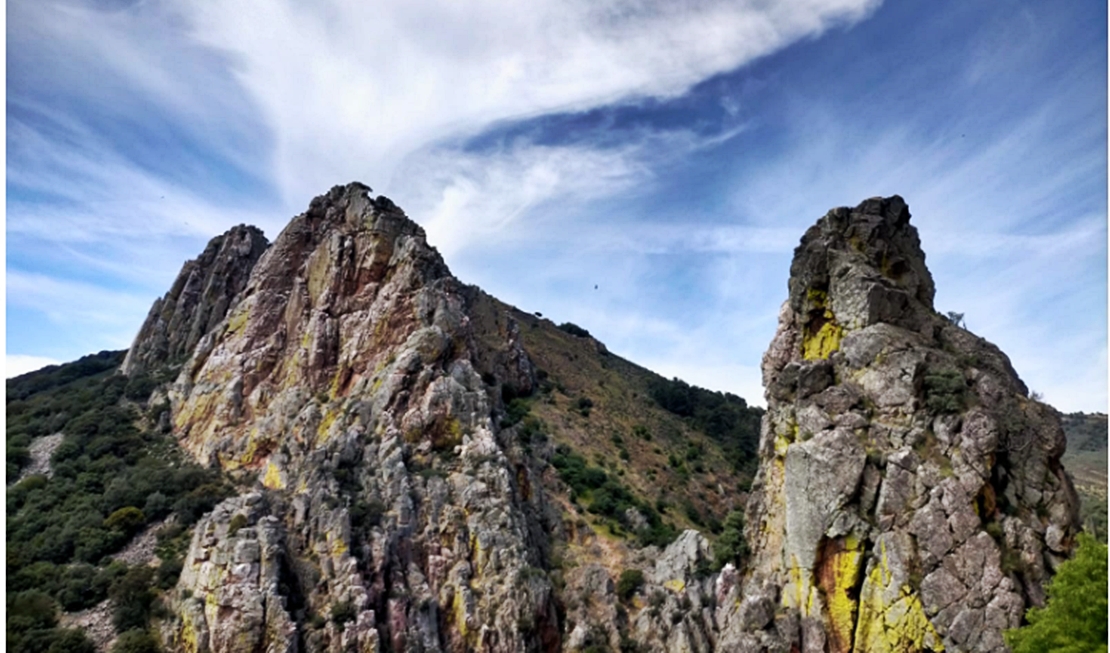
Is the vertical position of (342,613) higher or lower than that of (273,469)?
lower

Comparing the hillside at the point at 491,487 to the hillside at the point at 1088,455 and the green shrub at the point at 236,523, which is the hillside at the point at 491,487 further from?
the hillside at the point at 1088,455

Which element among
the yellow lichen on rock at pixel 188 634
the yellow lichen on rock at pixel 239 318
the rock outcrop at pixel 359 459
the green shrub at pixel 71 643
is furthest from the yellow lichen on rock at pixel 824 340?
the yellow lichen on rock at pixel 239 318

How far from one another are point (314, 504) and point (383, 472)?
5.75m

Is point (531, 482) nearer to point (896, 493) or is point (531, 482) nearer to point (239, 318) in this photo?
point (896, 493)

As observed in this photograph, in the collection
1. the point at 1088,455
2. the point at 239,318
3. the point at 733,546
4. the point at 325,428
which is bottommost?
the point at 733,546

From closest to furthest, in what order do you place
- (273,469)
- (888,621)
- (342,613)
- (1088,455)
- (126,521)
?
(888,621)
(342,613)
(126,521)
(273,469)
(1088,455)

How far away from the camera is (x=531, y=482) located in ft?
187

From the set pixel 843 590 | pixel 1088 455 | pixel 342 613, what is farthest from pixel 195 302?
pixel 1088 455

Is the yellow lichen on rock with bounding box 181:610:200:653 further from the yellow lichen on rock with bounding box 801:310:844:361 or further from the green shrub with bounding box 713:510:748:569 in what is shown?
the yellow lichen on rock with bounding box 801:310:844:361

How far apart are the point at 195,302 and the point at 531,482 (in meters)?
59.7

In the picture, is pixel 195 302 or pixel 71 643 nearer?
pixel 71 643

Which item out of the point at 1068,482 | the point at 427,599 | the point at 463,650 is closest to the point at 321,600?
the point at 427,599

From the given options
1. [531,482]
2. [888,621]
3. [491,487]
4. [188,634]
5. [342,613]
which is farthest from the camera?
[531,482]

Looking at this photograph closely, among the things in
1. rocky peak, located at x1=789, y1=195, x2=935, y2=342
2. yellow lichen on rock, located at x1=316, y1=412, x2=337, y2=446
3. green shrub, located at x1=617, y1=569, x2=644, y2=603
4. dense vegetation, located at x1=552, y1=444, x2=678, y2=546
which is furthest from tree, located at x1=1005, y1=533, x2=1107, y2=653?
yellow lichen on rock, located at x1=316, y1=412, x2=337, y2=446
